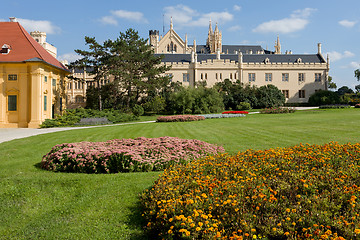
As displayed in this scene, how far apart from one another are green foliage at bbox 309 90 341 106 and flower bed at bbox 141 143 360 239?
5045cm

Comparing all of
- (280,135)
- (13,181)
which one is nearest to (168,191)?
(13,181)

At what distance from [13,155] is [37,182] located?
5.43 metres

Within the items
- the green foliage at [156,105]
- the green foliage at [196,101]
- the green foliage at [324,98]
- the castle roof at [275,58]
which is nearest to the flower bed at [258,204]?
the green foliage at [196,101]

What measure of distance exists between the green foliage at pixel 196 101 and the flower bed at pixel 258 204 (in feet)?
102

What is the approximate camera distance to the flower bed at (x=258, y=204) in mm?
3830

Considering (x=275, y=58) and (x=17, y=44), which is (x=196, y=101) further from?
(x=275, y=58)

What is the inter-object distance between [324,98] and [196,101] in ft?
90.4

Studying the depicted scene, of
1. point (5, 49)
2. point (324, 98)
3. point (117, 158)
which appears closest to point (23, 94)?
point (5, 49)

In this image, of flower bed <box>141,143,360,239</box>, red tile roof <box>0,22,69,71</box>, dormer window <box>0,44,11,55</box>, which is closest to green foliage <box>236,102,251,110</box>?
red tile roof <box>0,22,69,71</box>

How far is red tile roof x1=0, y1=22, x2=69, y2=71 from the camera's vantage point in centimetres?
2734

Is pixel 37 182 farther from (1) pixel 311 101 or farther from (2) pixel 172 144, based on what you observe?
(1) pixel 311 101

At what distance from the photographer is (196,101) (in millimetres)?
37875

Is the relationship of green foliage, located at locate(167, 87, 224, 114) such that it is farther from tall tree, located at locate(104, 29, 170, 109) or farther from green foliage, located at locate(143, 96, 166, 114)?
tall tree, located at locate(104, 29, 170, 109)

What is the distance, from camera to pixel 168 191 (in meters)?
5.02
